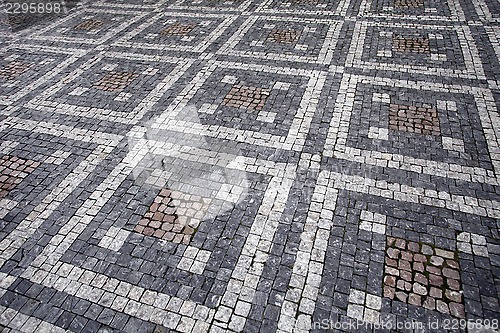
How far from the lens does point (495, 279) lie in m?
5.37

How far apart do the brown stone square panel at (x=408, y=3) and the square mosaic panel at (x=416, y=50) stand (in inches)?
77.6

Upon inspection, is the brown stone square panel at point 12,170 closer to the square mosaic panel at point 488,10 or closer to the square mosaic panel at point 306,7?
the square mosaic panel at point 306,7

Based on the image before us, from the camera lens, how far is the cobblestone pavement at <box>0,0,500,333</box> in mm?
5309

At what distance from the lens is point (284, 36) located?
12.2 meters

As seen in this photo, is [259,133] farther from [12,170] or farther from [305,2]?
[305,2]

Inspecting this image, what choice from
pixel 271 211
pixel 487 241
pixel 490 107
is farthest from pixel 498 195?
pixel 271 211

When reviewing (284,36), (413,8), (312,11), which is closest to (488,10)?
(413,8)

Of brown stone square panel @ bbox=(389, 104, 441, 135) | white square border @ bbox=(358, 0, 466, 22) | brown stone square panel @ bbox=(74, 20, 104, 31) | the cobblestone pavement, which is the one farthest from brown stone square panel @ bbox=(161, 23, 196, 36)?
brown stone square panel @ bbox=(389, 104, 441, 135)

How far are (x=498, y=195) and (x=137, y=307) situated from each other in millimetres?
6345

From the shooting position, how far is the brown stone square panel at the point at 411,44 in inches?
436

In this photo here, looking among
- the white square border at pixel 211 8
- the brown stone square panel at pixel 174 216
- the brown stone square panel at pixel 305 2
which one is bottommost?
the brown stone square panel at pixel 174 216

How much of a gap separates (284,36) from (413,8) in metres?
5.34

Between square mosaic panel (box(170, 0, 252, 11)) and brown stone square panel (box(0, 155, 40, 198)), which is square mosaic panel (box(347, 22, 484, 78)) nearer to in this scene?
square mosaic panel (box(170, 0, 252, 11))

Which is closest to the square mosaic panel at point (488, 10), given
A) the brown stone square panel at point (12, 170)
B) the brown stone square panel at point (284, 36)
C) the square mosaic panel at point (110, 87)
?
the brown stone square panel at point (284, 36)
